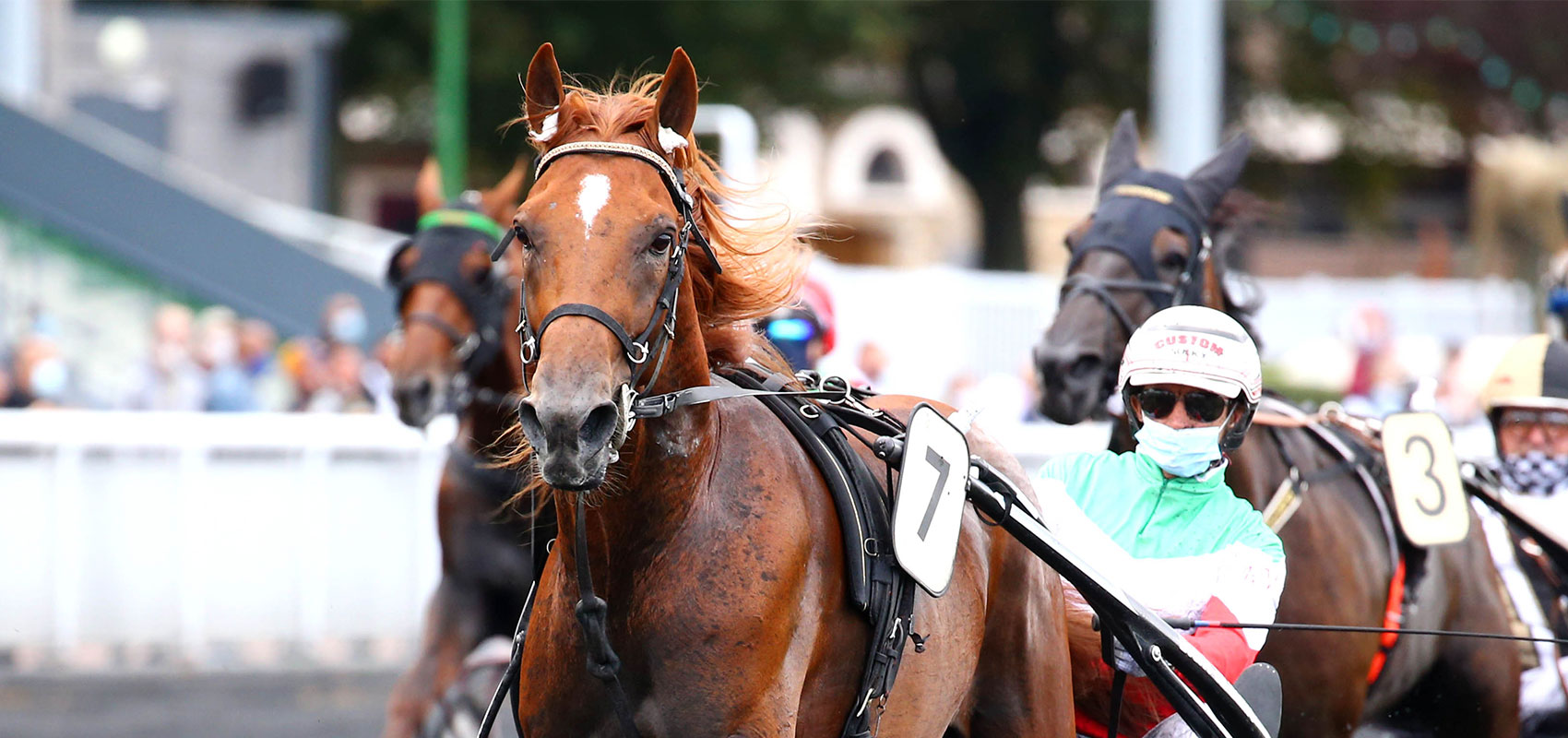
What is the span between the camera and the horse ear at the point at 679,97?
11.4 ft

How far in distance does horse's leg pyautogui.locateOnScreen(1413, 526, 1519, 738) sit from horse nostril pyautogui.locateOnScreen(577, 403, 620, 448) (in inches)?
129

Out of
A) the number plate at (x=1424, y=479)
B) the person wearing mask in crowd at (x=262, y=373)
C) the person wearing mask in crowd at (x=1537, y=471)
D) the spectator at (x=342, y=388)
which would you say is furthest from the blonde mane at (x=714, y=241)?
the person wearing mask in crowd at (x=262, y=373)

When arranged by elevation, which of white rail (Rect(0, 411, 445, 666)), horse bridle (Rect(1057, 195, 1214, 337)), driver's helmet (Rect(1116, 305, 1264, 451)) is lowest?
white rail (Rect(0, 411, 445, 666))

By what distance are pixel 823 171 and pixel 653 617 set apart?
104ft

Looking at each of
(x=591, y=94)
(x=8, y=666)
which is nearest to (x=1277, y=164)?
(x=8, y=666)

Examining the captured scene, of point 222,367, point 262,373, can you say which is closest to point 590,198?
point 222,367

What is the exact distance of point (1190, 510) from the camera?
4.26m

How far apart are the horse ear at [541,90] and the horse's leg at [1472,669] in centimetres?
322

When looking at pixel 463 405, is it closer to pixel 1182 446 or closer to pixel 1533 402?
pixel 1182 446

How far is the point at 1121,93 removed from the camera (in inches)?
1059

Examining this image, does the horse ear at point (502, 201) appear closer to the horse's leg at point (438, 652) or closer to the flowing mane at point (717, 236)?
the horse's leg at point (438, 652)

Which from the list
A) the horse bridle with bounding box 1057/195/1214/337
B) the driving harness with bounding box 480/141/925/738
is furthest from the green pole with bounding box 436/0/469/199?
the driving harness with bounding box 480/141/925/738

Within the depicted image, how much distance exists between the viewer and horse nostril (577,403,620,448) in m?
3.05

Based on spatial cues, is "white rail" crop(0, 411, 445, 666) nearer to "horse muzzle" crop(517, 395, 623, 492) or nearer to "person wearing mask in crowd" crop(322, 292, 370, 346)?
"person wearing mask in crowd" crop(322, 292, 370, 346)
